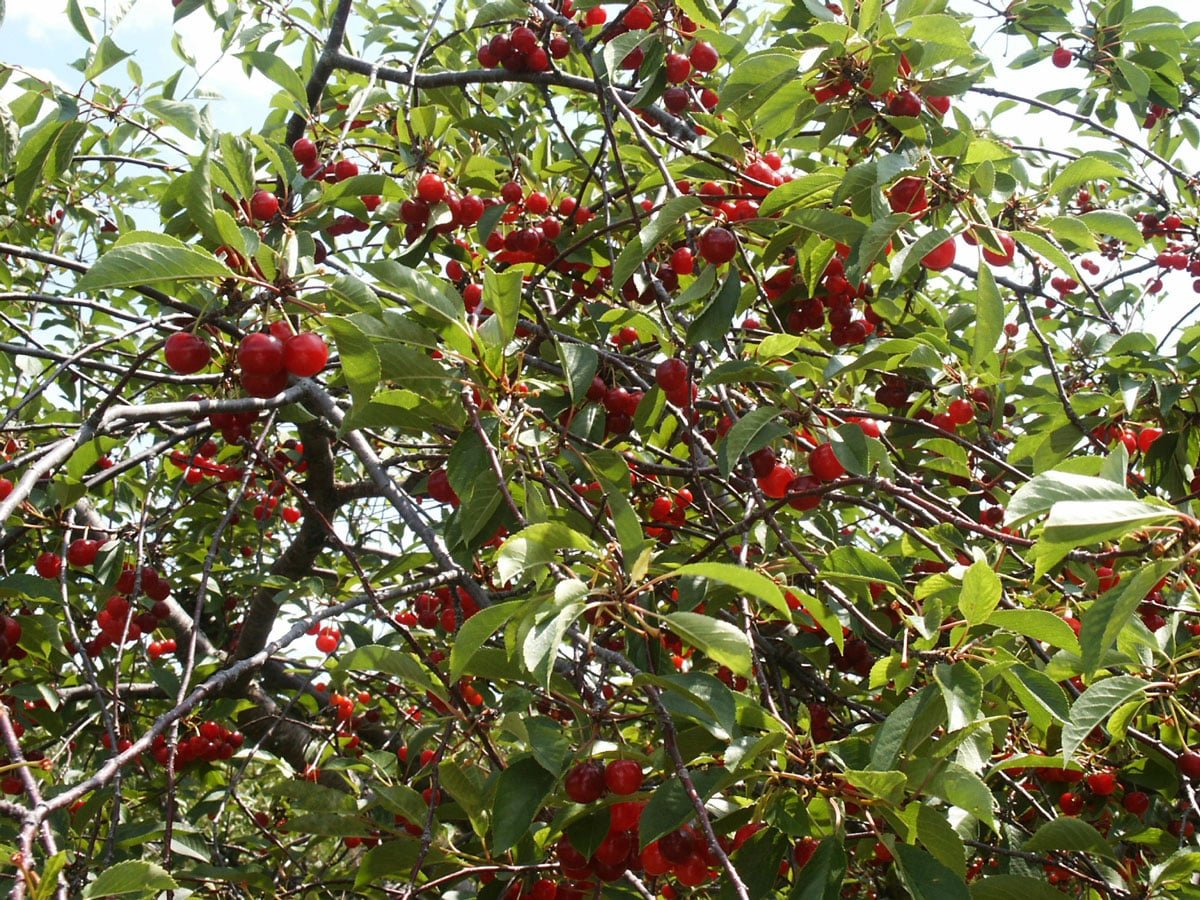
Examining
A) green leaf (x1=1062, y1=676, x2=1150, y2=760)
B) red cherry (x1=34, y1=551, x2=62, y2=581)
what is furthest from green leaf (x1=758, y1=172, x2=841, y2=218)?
red cherry (x1=34, y1=551, x2=62, y2=581)

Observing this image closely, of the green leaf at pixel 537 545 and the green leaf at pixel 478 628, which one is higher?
the green leaf at pixel 537 545

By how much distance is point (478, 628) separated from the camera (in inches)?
52.9

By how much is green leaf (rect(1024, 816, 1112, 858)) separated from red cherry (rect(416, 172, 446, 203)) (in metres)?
1.98

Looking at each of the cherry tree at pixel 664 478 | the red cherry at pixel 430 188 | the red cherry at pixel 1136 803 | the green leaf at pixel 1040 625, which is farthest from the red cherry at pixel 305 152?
the red cherry at pixel 1136 803

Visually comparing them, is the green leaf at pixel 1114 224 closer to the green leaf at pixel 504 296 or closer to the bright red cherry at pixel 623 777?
the green leaf at pixel 504 296

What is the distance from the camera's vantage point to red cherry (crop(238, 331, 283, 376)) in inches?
63.0

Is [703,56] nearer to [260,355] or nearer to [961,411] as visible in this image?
[961,411]

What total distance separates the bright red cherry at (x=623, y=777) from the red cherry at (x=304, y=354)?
0.85 m

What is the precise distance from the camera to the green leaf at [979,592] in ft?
4.82

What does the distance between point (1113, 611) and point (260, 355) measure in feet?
4.54

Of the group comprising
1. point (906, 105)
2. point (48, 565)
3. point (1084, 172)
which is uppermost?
point (906, 105)

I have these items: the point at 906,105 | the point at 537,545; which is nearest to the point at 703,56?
the point at 906,105

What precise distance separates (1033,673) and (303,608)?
3353 millimetres

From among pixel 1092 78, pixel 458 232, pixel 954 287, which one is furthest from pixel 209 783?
pixel 1092 78
